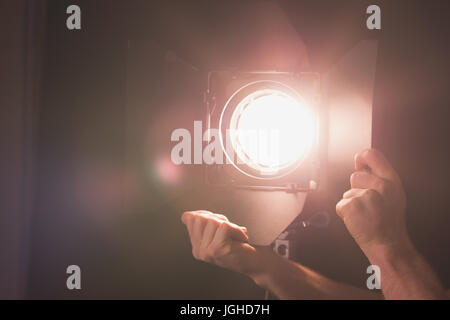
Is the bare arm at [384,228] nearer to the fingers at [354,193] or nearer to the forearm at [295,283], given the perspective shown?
the fingers at [354,193]

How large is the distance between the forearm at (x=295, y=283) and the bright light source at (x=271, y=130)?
23cm

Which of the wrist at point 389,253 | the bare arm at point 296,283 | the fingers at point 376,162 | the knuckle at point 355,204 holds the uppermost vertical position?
the fingers at point 376,162

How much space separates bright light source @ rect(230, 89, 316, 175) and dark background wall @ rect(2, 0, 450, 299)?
31cm

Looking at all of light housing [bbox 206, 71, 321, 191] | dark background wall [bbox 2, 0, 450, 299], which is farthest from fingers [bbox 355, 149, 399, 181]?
dark background wall [bbox 2, 0, 450, 299]

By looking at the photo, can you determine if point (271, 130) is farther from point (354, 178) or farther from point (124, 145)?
point (124, 145)

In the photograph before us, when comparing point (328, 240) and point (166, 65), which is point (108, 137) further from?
point (328, 240)

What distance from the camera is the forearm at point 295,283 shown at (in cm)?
84

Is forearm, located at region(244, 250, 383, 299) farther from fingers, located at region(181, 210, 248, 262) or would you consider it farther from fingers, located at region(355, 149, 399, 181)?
fingers, located at region(355, 149, 399, 181)

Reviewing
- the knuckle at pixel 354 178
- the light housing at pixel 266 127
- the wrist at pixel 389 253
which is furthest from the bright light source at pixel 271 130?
the wrist at pixel 389 253

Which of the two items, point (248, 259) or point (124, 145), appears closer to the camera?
point (248, 259)

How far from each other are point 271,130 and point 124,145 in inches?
19.0

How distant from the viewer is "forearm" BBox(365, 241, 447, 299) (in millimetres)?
775

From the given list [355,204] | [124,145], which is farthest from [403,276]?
[124,145]

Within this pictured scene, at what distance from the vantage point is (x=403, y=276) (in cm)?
78
